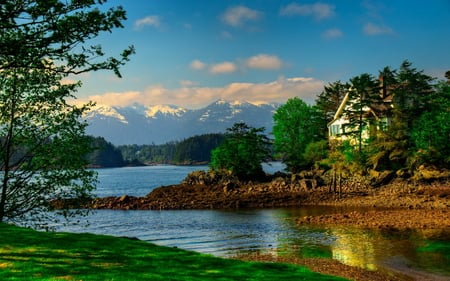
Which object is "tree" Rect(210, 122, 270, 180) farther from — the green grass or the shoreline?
the green grass

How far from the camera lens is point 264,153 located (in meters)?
92.6

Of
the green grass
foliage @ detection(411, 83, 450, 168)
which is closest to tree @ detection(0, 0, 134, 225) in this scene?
the green grass

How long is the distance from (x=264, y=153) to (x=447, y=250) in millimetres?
61007

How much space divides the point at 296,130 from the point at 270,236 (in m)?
52.9

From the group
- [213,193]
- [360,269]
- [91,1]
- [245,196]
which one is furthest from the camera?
[213,193]

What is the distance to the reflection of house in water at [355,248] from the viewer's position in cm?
3049

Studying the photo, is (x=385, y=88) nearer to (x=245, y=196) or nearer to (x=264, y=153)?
(x=264, y=153)

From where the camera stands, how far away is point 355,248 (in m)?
34.9

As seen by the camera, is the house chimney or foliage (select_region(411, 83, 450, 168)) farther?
the house chimney

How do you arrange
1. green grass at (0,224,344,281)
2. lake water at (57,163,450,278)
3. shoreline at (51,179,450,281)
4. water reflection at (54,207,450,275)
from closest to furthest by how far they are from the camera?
green grass at (0,224,344,281) → shoreline at (51,179,450,281) → lake water at (57,163,450,278) → water reflection at (54,207,450,275)

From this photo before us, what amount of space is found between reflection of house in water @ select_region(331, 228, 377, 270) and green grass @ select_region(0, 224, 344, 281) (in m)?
9.77

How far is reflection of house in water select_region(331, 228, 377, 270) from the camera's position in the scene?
100 feet

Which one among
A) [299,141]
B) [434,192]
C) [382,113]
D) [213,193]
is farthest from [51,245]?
[299,141]

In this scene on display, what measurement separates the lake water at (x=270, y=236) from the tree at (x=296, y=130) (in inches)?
1190
